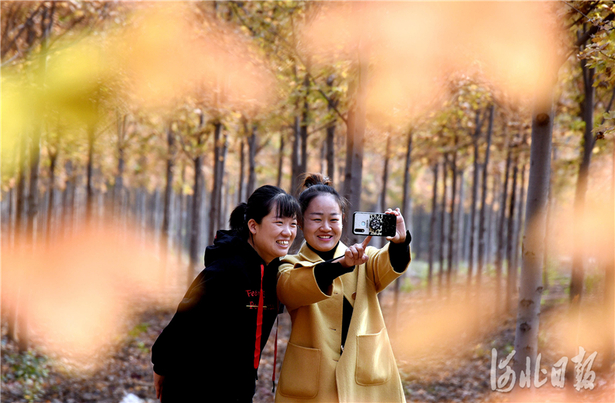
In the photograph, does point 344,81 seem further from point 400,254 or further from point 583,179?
point 400,254

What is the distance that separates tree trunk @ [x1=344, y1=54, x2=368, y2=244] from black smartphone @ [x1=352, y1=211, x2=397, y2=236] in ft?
8.60

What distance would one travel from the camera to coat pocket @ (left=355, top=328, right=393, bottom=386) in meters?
2.66

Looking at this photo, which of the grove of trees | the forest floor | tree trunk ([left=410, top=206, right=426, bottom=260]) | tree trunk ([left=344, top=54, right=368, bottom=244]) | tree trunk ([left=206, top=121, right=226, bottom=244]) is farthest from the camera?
tree trunk ([left=410, top=206, right=426, bottom=260])

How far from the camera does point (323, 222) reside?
284 cm

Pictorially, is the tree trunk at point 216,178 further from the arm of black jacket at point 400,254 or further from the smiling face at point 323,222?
the arm of black jacket at point 400,254

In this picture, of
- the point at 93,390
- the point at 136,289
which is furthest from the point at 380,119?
the point at 136,289

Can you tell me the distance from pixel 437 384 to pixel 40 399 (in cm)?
601

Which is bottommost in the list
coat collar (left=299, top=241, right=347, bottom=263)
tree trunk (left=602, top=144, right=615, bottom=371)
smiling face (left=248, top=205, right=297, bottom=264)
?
tree trunk (left=602, top=144, right=615, bottom=371)

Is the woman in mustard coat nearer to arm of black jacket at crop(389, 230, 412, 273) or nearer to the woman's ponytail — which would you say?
arm of black jacket at crop(389, 230, 412, 273)

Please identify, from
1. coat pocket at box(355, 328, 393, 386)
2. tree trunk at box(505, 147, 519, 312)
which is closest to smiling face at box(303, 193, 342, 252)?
coat pocket at box(355, 328, 393, 386)

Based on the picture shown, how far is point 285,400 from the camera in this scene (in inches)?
106

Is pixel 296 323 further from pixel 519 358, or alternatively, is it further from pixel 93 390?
pixel 93 390

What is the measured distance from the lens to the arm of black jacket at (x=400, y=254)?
2.64m

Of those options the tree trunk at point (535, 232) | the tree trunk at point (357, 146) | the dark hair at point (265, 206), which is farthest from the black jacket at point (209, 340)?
the tree trunk at point (535, 232)
